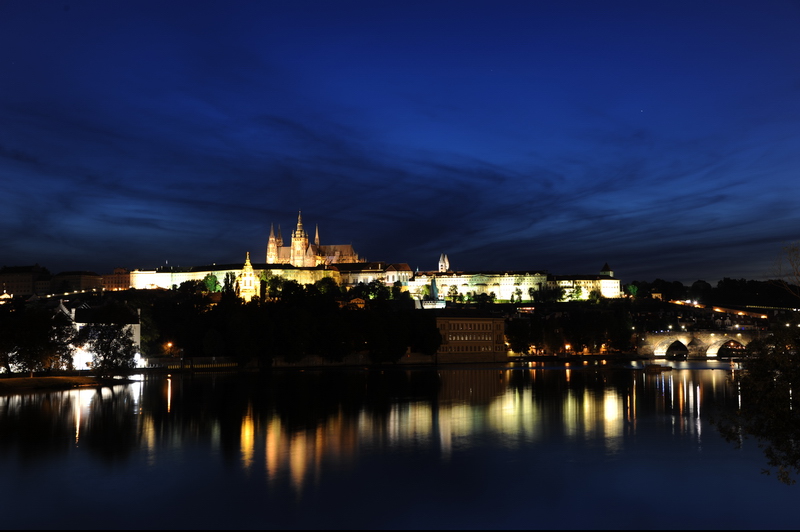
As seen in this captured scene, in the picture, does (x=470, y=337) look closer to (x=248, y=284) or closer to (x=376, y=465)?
(x=248, y=284)

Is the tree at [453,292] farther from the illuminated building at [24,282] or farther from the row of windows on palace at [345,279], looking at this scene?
the illuminated building at [24,282]

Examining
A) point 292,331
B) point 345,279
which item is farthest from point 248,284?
point 292,331

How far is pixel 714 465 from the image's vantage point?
71.3 ft

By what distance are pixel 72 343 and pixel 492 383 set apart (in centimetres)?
2685

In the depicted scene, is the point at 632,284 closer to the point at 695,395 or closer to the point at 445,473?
the point at 695,395

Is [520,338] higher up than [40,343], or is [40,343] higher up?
[40,343]

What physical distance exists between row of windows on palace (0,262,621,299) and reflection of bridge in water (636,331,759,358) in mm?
77613

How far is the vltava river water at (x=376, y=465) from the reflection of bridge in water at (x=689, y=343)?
55428 millimetres

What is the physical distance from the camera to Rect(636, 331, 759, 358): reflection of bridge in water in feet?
297

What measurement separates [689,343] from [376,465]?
261 ft

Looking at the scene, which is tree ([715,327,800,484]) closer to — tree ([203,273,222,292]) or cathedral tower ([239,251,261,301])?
cathedral tower ([239,251,261,301])

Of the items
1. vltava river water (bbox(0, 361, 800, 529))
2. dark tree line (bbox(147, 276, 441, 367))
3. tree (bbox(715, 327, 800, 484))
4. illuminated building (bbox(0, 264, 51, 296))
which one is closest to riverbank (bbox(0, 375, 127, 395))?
vltava river water (bbox(0, 361, 800, 529))

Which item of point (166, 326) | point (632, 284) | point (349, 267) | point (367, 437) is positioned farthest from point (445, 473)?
point (632, 284)

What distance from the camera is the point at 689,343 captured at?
9262cm
